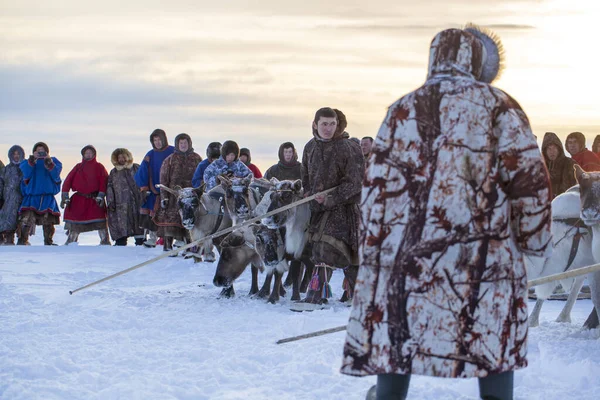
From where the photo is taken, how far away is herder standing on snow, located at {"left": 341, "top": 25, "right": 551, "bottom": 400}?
3379 millimetres

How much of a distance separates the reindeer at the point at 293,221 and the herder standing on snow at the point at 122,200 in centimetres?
827

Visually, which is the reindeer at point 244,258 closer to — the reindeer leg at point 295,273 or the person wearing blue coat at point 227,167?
the reindeer leg at point 295,273

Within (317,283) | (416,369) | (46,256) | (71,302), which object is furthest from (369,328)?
(46,256)

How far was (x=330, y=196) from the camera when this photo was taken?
8.41m

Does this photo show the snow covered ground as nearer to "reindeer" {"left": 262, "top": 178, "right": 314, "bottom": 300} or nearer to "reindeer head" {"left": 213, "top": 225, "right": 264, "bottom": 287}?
"reindeer head" {"left": 213, "top": 225, "right": 264, "bottom": 287}

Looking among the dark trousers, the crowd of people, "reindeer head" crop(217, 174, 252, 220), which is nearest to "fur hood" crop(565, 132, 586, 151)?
"reindeer head" crop(217, 174, 252, 220)

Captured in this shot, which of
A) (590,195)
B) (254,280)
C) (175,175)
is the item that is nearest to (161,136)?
(175,175)

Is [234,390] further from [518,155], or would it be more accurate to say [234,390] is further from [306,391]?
[518,155]

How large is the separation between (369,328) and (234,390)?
2.00 m

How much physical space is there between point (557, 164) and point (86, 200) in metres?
9.59

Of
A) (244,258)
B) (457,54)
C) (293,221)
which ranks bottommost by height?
(244,258)

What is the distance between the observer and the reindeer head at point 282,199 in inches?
342

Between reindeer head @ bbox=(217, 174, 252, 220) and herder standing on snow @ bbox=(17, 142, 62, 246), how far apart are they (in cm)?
890

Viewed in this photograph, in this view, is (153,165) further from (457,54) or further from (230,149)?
(457,54)
